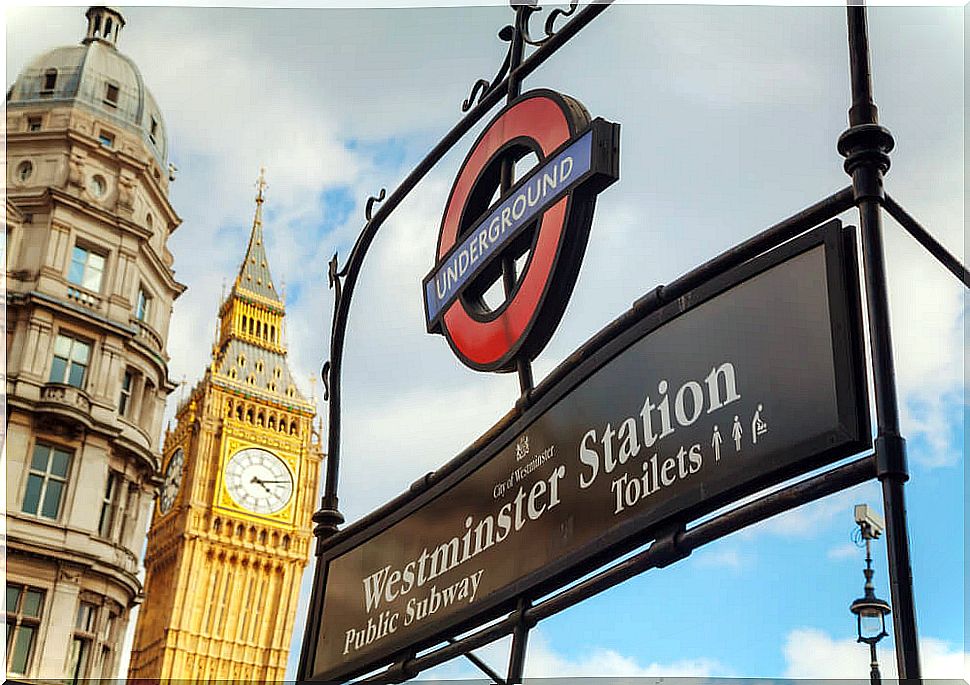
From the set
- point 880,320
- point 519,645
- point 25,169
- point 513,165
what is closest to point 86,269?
point 25,169

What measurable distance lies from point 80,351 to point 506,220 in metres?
23.3

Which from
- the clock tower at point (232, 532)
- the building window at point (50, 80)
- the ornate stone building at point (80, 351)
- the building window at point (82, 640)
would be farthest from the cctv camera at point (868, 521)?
the clock tower at point (232, 532)

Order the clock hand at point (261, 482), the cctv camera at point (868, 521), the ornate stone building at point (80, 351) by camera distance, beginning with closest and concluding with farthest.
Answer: the cctv camera at point (868, 521) → the ornate stone building at point (80, 351) → the clock hand at point (261, 482)

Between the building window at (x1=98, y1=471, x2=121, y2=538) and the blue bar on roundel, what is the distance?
2204 centimetres

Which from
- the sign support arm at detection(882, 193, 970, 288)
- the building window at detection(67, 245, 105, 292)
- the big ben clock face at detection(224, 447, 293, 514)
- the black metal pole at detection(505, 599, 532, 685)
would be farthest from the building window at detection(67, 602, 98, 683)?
the big ben clock face at detection(224, 447, 293, 514)

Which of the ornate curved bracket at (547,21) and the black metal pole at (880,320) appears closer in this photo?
the black metal pole at (880,320)

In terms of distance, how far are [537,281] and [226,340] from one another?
7570 centimetres

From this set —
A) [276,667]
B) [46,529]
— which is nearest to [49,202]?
[46,529]

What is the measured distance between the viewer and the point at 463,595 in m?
3.43

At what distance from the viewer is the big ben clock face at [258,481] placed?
72.4m

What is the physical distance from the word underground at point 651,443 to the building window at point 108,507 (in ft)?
76.8

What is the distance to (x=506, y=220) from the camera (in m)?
3.92

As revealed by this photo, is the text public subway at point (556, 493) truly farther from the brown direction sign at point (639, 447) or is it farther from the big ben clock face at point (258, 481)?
the big ben clock face at point (258, 481)

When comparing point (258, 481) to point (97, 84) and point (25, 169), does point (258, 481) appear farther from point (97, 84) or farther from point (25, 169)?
point (25, 169)
